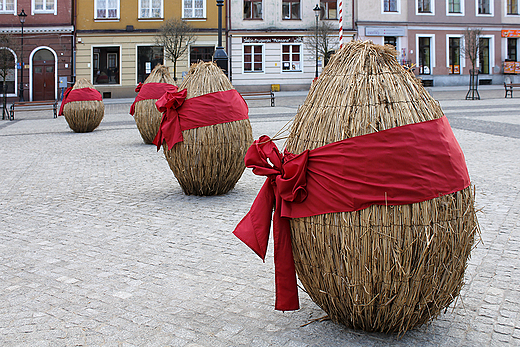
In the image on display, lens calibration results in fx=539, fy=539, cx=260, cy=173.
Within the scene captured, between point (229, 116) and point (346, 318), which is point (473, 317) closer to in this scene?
point (346, 318)

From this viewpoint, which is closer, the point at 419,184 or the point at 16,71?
the point at 419,184

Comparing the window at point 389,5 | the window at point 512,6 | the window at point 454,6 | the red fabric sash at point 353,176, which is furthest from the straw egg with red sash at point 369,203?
the window at point 512,6

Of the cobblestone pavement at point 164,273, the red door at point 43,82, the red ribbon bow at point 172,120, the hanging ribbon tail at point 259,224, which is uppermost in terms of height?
the red door at point 43,82

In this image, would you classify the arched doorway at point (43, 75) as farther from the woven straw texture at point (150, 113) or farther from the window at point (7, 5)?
the woven straw texture at point (150, 113)

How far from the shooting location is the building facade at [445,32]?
38.2 meters

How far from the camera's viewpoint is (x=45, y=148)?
13273mm

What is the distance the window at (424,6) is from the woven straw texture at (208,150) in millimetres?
35334

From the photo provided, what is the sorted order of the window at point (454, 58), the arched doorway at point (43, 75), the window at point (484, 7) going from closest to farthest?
the arched doorway at point (43, 75) → the window at point (454, 58) → the window at point (484, 7)

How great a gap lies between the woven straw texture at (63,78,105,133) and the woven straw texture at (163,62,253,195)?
9501mm

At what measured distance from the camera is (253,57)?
3700 centimetres

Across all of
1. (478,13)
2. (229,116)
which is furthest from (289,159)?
(478,13)

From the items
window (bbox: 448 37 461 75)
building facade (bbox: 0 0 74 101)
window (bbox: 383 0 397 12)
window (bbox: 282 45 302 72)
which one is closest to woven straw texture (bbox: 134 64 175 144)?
building facade (bbox: 0 0 74 101)

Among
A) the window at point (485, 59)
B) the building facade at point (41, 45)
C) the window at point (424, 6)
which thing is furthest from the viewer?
the window at point (485, 59)

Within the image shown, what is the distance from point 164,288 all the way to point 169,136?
3.49m
